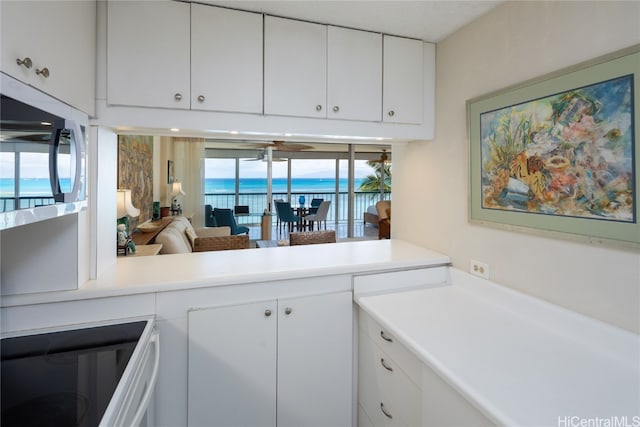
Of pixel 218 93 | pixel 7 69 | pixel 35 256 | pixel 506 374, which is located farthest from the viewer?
pixel 218 93

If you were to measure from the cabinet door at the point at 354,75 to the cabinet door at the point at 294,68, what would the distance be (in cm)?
5

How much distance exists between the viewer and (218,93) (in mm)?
1492

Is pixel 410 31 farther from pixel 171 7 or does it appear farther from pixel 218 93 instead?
pixel 171 7

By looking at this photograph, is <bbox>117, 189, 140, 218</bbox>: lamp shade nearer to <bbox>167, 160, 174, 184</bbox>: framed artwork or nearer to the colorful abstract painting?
the colorful abstract painting

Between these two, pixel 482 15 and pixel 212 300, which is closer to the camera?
pixel 212 300

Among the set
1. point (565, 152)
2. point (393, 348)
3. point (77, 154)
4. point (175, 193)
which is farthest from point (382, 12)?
point (175, 193)

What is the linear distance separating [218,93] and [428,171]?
1309 millimetres

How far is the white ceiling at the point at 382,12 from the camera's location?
4.90 ft

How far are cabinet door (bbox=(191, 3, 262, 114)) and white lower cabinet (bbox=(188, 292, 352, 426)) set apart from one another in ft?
3.15

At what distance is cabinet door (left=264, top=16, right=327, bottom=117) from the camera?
1564 millimetres

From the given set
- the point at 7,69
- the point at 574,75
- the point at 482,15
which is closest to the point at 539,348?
the point at 574,75

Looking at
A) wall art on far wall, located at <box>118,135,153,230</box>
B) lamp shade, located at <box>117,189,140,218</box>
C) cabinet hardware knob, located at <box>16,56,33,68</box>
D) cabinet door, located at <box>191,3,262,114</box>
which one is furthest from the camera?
wall art on far wall, located at <box>118,135,153,230</box>

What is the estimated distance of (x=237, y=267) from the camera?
159cm

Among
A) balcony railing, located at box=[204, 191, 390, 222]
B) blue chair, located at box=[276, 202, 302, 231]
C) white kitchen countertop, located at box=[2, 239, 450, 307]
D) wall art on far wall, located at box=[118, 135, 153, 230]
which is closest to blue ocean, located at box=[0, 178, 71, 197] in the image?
white kitchen countertop, located at box=[2, 239, 450, 307]
